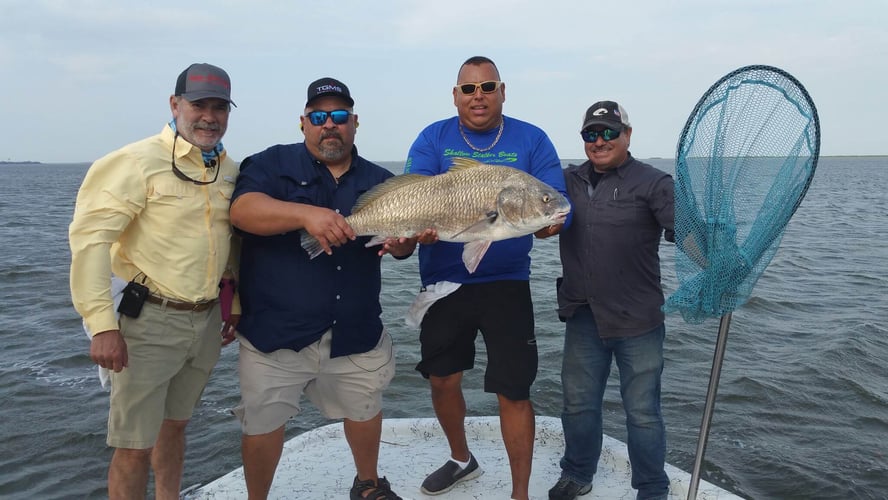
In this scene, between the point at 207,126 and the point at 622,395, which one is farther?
the point at 622,395

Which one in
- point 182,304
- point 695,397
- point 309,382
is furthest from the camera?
point 695,397

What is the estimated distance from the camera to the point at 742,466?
679 centimetres

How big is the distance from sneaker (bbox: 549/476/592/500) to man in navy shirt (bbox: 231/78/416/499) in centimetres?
162

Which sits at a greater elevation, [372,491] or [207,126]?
[207,126]

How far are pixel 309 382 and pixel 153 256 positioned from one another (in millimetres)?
1254

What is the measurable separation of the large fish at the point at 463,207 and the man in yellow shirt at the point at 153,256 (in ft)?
2.02

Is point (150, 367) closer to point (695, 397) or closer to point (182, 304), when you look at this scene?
point (182, 304)

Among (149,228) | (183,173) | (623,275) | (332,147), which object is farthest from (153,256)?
(623,275)

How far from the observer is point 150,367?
11.6ft

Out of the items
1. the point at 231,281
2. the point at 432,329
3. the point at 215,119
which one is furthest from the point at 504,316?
the point at 215,119

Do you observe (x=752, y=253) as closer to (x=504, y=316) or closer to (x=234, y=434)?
(x=504, y=316)

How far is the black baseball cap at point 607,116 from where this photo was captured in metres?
4.05

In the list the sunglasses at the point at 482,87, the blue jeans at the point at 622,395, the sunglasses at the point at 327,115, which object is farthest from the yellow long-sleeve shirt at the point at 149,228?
the blue jeans at the point at 622,395

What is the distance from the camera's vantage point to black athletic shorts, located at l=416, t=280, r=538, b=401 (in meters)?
4.11
